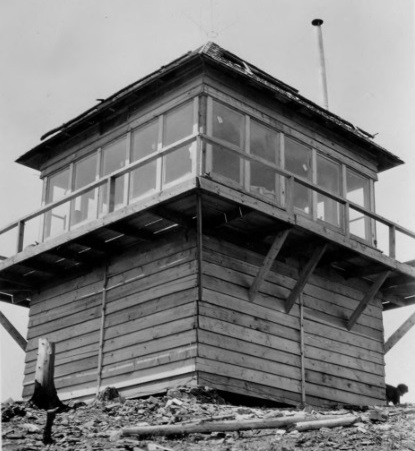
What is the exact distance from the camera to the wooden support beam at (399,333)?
60.5 feet

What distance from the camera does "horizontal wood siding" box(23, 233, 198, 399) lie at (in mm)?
14656

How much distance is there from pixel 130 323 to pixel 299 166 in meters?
4.99

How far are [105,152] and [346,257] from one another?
5.67m

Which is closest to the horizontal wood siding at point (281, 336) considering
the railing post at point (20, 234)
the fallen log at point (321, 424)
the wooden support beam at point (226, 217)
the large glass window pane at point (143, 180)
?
the wooden support beam at point (226, 217)

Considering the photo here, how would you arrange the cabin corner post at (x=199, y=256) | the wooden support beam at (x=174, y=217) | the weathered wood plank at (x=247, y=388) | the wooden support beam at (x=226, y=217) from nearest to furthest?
1. the cabin corner post at (x=199, y=256)
2. the weathered wood plank at (x=247, y=388)
3. the wooden support beam at (x=174, y=217)
4. the wooden support beam at (x=226, y=217)

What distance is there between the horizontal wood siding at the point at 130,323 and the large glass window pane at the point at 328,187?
3.81 meters

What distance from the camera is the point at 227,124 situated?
1595cm

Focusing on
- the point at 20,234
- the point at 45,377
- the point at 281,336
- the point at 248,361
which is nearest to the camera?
the point at 45,377

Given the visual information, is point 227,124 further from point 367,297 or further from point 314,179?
point 367,297

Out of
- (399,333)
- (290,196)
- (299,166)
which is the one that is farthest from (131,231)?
(399,333)

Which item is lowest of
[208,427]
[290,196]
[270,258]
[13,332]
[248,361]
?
[208,427]

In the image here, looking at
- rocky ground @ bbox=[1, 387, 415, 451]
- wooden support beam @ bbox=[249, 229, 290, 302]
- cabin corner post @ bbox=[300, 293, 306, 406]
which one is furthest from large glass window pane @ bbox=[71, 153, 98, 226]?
rocky ground @ bbox=[1, 387, 415, 451]

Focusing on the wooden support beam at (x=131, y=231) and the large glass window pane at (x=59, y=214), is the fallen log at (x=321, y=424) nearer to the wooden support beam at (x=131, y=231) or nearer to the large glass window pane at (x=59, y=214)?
the wooden support beam at (x=131, y=231)

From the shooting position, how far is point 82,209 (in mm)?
17547
